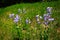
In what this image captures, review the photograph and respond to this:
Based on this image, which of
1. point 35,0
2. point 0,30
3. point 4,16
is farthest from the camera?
point 35,0

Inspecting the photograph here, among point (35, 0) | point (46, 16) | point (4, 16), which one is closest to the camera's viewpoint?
point (46, 16)

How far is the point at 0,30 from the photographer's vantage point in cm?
762

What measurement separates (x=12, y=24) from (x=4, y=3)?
4.24m

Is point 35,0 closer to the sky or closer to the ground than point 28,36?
closer to the sky

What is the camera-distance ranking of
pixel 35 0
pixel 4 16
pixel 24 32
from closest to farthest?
pixel 24 32 < pixel 4 16 < pixel 35 0

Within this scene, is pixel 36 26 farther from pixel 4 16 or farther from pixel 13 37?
pixel 4 16

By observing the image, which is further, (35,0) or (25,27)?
(35,0)

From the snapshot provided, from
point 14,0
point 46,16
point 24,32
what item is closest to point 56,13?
point 24,32

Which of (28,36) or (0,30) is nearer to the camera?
(28,36)

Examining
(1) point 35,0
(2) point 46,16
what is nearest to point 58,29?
(2) point 46,16

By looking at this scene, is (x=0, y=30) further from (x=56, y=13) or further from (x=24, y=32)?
(x=56, y=13)

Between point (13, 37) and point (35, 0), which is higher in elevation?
point (35, 0)

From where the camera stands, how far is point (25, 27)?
7.34 metres

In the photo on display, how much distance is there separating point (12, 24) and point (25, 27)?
2.04 feet
